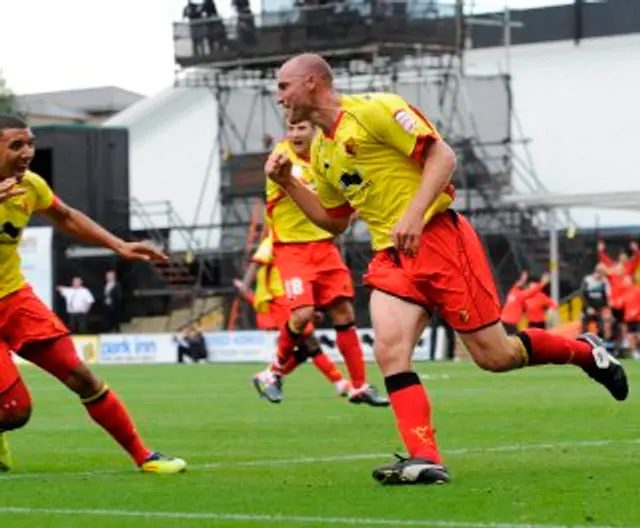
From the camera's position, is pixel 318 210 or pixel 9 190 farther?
pixel 318 210

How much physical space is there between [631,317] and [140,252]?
2522 cm

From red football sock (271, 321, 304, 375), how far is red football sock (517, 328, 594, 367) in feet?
24.3

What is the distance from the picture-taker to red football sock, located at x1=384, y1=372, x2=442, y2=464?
10.2m

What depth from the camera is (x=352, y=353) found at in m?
18.4

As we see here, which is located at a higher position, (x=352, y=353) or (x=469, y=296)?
(x=469, y=296)

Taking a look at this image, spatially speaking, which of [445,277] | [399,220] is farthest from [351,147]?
[445,277]

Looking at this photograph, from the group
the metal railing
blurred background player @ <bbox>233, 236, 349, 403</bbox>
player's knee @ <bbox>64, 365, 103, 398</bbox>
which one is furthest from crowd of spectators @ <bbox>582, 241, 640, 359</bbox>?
player's knee @ <bbox>64, 365, 103, 398</bbox>

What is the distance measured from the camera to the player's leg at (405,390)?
10.0 metres

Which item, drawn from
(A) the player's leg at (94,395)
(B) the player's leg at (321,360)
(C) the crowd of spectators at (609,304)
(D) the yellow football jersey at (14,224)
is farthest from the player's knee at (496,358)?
(C) the crowd of spectators at (609,304)

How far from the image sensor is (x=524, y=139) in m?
49.2

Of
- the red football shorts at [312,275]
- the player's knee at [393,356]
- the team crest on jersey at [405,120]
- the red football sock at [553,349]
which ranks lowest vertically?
the red football shorts at [312,275]

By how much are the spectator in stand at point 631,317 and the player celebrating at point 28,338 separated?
25068 mm

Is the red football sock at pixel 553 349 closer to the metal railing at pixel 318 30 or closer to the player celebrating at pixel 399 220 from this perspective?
the player celebrating at pixel 399 220

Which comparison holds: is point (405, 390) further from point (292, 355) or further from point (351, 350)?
point (292, 355)
